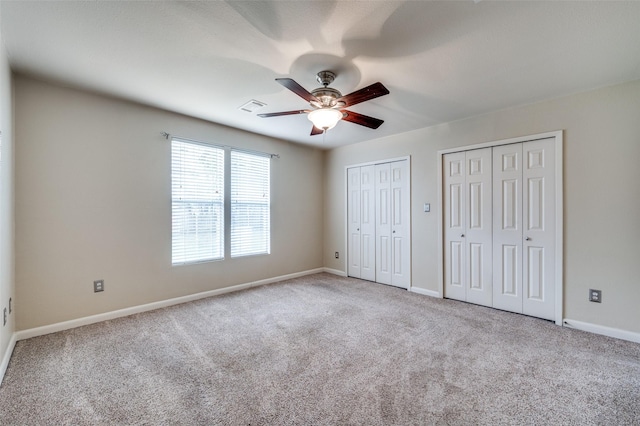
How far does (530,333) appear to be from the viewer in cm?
276

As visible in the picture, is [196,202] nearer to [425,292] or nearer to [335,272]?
[335,272]

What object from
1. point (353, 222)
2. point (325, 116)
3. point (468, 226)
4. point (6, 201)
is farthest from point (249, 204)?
point (468, 226)

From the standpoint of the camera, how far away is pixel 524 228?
3242 mm

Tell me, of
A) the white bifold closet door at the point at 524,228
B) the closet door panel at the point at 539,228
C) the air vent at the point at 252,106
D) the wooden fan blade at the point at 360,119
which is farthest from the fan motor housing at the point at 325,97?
the closet door panel at the point at 539,228

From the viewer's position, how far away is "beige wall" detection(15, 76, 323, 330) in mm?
2652

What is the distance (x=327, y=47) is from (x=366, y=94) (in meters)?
0.45

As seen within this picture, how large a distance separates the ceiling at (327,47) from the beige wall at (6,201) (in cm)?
28

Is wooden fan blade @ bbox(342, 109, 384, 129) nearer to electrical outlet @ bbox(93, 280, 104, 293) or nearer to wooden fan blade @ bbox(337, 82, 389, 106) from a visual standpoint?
wooden fan blade @ bbox(337, 82, 389, 106)

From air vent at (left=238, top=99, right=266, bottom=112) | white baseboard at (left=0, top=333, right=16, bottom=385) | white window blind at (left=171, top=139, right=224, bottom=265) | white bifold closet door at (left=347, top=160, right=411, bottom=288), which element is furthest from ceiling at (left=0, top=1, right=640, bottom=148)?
white baseboard at (left=0, top=333, right=16, bottom=385)

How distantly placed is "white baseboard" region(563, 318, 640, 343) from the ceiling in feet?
7.88

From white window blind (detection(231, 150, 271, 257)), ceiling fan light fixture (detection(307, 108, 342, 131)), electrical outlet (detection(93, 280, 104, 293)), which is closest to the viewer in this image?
ceiling fan light fixture (detection(307, 108, 342, 131))

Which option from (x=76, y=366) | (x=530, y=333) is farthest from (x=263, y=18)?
(x=530, y=333)

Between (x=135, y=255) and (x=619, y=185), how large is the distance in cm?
521

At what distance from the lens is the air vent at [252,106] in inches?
123
